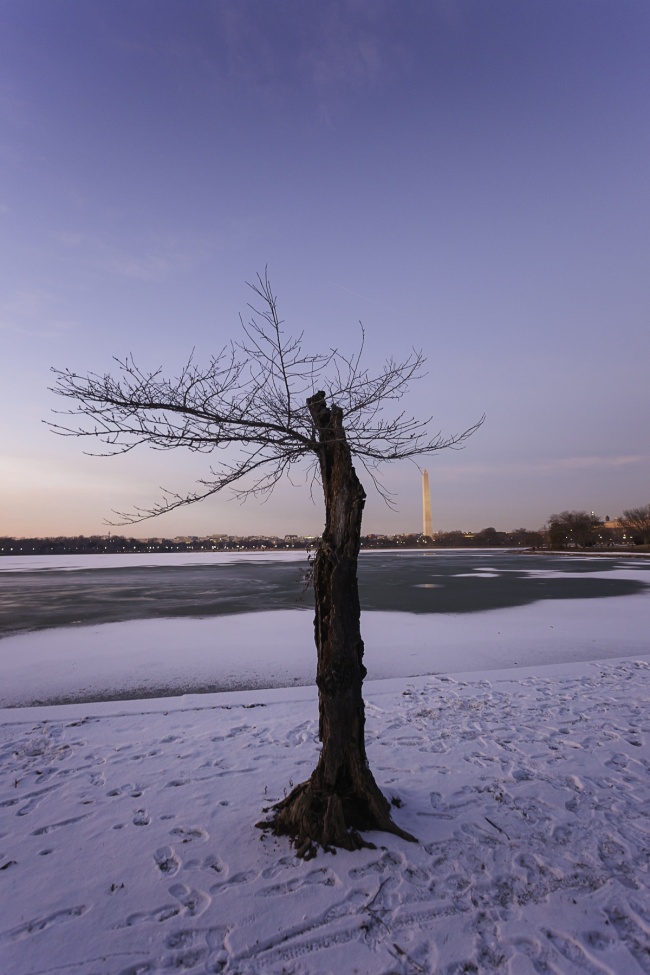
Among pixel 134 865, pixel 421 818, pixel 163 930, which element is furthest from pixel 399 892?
pixel 134 865

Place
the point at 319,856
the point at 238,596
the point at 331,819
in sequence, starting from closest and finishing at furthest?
the point at 319,856, the point at 331,819, the point at 238,596

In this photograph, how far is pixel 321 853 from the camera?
4.14 m

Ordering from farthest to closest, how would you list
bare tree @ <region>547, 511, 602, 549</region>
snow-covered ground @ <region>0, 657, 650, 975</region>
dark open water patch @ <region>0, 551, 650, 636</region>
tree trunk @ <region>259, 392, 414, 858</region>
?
1. bare tree @ <region>547, 511, 602, 549</region>
2. dark open water patch @ <region>0, 551, 650, 636</region>
3. tree trunk @ <region>259, 392, 414, 858</region>
4. snow-covered ground @ <region>0, 657, 650, 975</region>

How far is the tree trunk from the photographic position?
4445mm

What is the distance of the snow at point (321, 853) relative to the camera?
3242 mm

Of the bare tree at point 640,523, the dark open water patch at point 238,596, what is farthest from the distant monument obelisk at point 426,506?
the dark open water patch at point 238,596

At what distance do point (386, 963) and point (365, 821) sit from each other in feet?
4.44

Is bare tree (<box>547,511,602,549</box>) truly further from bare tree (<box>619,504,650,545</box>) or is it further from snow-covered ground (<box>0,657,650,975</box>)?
snow-covered ground (<box>0,657,650,975</box>)

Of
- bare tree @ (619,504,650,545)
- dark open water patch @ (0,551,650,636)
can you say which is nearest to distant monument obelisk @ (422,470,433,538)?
bare tree @ (619,504,650,545)

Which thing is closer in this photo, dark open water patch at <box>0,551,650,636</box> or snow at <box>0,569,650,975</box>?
snow at <box>0,569,650,975</box>

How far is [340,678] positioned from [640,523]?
402ft

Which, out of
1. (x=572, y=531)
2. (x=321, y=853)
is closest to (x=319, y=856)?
(x=321, y=853)

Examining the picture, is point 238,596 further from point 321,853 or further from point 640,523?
point 640,523

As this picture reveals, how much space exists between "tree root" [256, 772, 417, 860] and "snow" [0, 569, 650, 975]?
11cm
